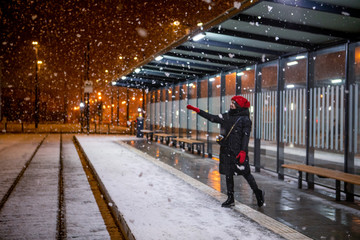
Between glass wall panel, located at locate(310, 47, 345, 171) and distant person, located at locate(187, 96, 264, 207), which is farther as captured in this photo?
glass wall panel, located at locate(310, 47, 345, 171)

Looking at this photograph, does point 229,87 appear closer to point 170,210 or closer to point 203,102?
point 203,102

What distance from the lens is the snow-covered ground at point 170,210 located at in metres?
4.47

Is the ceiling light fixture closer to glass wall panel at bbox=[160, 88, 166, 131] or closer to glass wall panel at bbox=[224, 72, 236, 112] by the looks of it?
glass wall panel at bbox=[224, 72, 236, 112]

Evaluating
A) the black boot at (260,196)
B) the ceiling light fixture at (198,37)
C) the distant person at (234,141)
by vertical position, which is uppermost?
the ceiling light fixture at (198,37)

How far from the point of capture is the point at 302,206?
20.2 feet

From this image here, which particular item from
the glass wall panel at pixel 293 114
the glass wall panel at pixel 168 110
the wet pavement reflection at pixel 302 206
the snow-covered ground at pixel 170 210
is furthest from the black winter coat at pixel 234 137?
the glass wall panel at pixel 168 110

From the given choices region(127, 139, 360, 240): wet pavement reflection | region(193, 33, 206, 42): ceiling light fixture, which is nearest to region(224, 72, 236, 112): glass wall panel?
region(127, 139, 360, 240): wet pavement reflection

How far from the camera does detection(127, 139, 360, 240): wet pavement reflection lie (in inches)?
194

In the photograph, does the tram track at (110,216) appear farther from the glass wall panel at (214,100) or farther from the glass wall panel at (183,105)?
the glass wall panel at (183,105)

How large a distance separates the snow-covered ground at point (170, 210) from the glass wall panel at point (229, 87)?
3765mm

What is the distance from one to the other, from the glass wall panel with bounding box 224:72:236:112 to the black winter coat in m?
5.55

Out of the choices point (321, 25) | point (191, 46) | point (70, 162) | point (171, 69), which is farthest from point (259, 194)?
point (171, 69)

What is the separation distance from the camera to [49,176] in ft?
29.0

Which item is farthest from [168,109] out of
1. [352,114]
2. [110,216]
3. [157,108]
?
[110,216]
